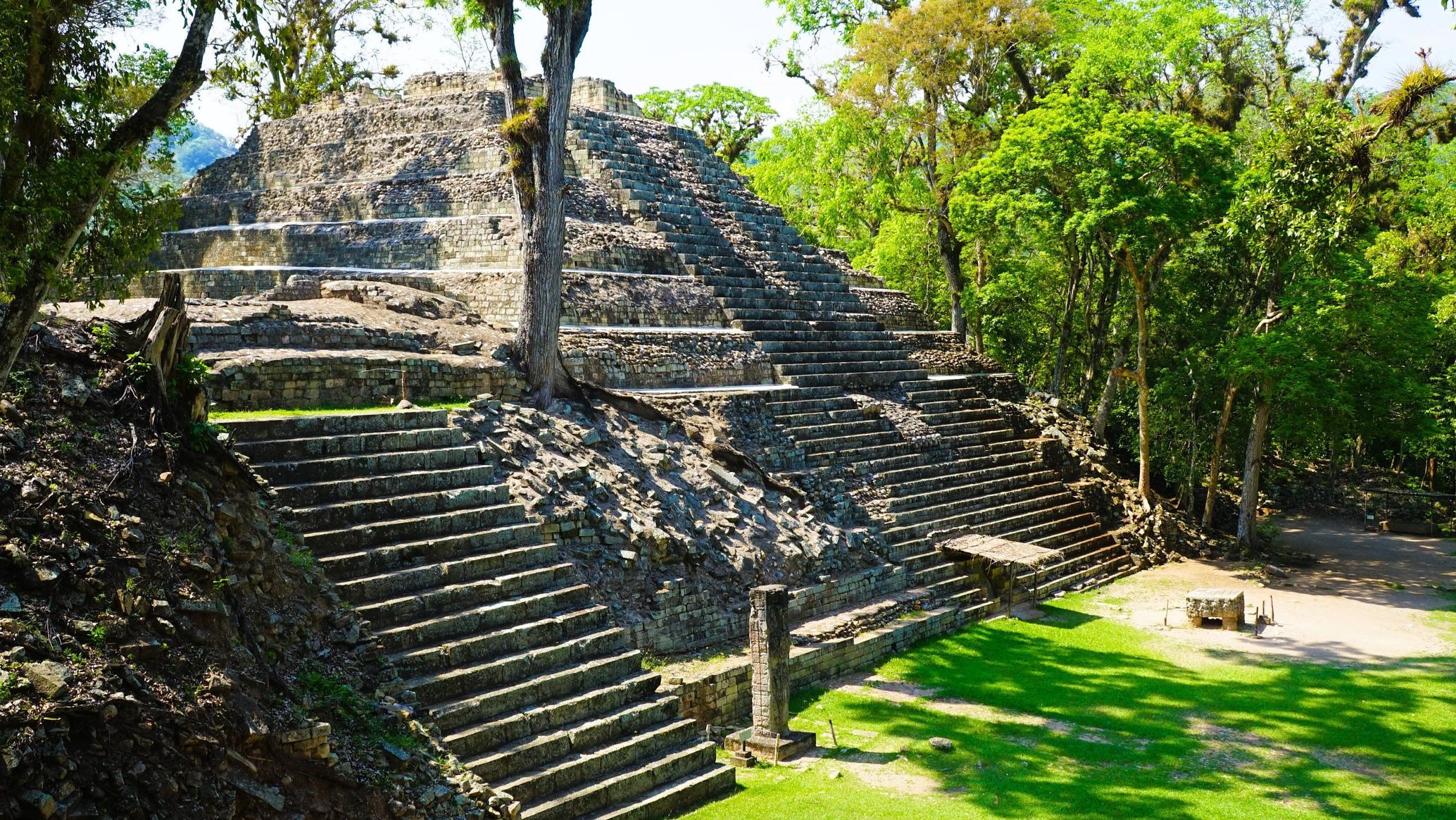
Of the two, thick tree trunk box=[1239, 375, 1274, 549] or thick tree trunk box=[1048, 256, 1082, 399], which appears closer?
thick tree trunk box=[1239, 375, 1274, 549]

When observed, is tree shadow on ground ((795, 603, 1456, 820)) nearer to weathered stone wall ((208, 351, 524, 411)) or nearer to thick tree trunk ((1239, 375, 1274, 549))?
weathered stone wall ((208, 351, 524, 411))

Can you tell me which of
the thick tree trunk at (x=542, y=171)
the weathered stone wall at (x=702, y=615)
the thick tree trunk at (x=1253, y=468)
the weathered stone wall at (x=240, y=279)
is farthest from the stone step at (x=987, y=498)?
the weathered stone wall at (x=240, y=279)

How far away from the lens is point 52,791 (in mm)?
5199

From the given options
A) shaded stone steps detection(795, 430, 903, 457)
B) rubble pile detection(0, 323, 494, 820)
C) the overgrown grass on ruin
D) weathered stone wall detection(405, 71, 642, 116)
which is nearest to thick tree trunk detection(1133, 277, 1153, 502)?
shaded stone steps detection(795, 430, 903, 457)

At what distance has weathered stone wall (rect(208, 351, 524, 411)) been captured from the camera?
33.4ft

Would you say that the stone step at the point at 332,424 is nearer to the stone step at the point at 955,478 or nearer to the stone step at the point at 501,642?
the stone step at the point at 501,642

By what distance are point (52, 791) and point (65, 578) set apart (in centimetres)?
129

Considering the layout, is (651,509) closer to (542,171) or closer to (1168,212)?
(542,171)

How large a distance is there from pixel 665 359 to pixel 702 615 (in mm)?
4670

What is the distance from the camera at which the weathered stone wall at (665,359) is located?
13938 millimetres

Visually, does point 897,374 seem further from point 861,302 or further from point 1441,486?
point 1441,486

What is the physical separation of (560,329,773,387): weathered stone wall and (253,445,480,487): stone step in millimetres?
3616

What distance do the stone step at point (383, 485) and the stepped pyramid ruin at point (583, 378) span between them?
2 centimetres

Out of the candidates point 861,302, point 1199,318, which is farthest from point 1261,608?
point 861,302
